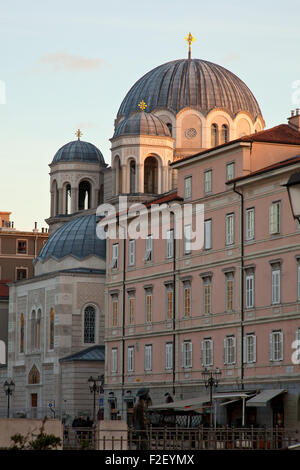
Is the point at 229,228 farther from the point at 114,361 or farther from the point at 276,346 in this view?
the point at 114,361

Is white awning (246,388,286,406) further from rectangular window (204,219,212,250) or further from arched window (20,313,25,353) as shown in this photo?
arched window (20,313,25,353)

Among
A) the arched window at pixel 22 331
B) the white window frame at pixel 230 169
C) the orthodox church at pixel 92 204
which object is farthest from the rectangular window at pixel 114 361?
A: the arched window at pixel 22 331

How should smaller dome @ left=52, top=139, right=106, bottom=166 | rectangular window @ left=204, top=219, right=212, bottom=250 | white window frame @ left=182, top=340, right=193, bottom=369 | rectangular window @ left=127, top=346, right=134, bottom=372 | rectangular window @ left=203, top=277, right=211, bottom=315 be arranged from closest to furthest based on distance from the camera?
rectangular window @ left=203, top=277, right=211, bottom=315, rectangular window @ left=204, top=219, right=212, bottom=250, white window frame @ left=182, top=340, right=193, bottom=369, rectangular window @ left=127, top=346, right=134, bottom=372, smaller dome @ left=52, top=139, right=106, bottom=166

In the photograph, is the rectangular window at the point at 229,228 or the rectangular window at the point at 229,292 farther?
the rectangular window at the point at 229,228

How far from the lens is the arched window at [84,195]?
96.8 metres

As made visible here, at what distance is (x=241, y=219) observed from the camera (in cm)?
5875

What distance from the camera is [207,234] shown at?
61.8 metres

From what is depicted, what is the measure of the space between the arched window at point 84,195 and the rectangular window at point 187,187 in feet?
104

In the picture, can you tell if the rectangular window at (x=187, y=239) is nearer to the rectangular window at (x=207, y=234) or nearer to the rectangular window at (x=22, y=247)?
the rectangular window at (x=207, y=234)

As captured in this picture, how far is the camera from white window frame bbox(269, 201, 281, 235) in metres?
55.9

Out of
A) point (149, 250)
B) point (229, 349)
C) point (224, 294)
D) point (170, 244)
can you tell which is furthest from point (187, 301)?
point (149, 250)

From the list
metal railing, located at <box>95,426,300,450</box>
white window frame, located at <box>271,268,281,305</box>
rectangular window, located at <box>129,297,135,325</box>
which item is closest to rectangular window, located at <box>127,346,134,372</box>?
rectangular window, located at <box>129,297,135,325</box>

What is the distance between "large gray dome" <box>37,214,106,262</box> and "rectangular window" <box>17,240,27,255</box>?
29908 millimetres

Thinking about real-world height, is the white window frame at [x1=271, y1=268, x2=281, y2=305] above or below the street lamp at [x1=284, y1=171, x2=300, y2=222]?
above
